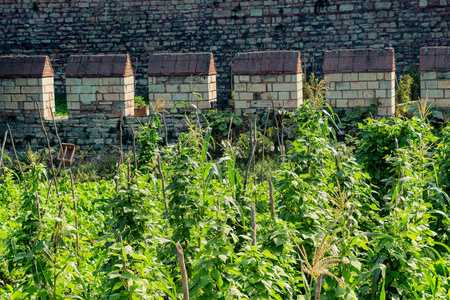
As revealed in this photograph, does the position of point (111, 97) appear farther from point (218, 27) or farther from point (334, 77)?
point (218, 27)

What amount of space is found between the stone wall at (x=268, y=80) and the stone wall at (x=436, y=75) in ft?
5.35

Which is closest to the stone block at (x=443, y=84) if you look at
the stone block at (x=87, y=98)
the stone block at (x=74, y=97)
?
the stone block at (x=87, y=98)

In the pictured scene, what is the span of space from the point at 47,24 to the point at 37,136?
607cm

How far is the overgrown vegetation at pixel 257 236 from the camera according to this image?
11.2 feet

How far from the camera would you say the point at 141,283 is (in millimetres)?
3238

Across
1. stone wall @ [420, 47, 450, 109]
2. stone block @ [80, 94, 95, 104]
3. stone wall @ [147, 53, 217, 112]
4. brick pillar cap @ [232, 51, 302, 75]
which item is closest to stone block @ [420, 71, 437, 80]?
stone wall @ [420, 47, 450, 109]

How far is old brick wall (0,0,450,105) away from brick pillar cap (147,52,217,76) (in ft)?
12.4

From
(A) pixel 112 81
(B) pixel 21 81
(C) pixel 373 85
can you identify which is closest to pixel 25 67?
(B) pixel 21 81

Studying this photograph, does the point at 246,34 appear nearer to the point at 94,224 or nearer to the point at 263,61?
the point at 263,61

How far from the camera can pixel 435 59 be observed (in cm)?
795

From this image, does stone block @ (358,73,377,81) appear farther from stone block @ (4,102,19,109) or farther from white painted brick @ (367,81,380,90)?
stone block @ (4,102,19,109)

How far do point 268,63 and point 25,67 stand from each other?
355 centimetres

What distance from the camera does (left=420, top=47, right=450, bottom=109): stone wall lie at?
7.92m

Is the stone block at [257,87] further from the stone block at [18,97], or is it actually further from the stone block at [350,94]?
the stone block at [18,97]
